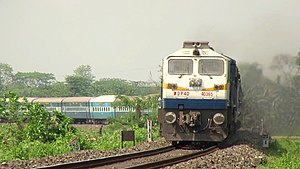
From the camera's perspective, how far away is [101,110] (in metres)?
47.3

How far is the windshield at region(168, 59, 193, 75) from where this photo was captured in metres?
15.4

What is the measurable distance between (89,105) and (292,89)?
25617 mm

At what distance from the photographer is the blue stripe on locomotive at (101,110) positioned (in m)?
46.0

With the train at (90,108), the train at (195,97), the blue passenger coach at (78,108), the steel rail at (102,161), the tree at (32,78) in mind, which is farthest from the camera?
the tree at (32,78)

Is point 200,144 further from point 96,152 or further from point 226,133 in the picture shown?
point 96,152

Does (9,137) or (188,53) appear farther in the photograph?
(9,137)

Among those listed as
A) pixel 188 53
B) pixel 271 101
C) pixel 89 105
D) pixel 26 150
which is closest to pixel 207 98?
pixel 188 53

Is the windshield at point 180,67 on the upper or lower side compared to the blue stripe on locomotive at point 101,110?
upper

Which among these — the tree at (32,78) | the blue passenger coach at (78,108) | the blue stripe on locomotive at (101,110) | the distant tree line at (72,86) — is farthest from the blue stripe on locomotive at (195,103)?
the tree at (32,78)

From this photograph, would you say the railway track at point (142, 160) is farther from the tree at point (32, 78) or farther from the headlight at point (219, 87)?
the tree at point (32, 78)

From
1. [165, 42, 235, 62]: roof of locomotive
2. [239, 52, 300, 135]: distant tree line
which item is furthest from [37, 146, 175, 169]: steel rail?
[239, 52, 300, 135]: distant tree line

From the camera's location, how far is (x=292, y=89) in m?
26.8

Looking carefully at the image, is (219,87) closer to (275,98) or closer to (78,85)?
(275,98)

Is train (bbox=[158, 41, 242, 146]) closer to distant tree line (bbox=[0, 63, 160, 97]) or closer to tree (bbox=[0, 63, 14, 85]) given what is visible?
distant tree line (bbox=[0, 63, 160, 97])
